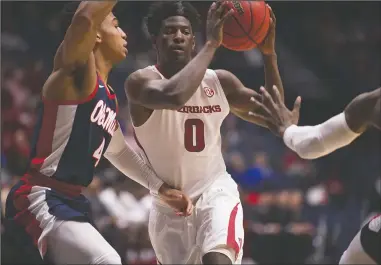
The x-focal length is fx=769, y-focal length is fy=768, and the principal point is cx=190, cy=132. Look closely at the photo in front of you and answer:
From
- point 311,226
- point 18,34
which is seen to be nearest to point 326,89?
point 311,226

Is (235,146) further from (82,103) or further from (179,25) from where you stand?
(82,103)

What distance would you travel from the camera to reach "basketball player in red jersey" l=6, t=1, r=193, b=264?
4.37 metres

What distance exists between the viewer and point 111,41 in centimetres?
507

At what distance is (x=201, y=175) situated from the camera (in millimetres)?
5387

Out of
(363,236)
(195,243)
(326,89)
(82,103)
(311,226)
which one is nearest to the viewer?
(363,236)

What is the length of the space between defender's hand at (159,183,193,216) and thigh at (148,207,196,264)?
0.33ft

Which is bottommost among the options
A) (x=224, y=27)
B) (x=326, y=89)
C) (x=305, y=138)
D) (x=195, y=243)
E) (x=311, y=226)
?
(x=311, y=226)

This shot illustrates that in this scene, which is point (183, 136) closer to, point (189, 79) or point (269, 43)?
point (189, 79)

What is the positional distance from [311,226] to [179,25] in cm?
563

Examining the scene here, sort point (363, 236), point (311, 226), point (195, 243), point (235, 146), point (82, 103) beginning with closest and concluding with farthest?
point (363, 236) → point (82, 103) → point (195, 243) → point (311, 226) → point (235, 146)

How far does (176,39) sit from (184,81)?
60 cm

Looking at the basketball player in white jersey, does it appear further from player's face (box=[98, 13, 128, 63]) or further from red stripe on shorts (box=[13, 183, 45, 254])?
red stripe on shorts (box=[13, 183, 45, 254])

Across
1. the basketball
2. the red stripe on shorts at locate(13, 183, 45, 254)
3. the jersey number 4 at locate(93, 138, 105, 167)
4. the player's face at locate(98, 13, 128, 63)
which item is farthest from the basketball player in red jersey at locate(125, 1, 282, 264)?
the red stripe on shorts at locate(13, 183, 45, 254)

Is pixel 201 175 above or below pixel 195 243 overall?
above
